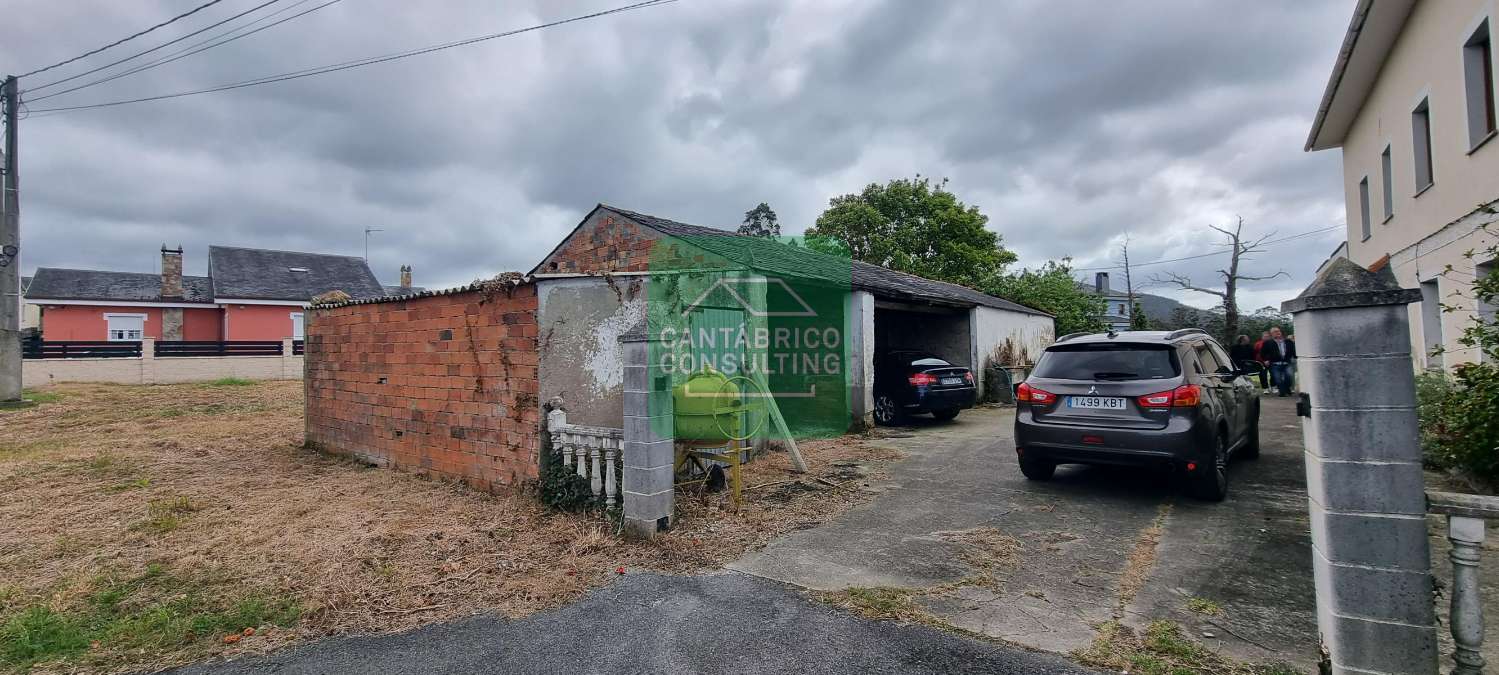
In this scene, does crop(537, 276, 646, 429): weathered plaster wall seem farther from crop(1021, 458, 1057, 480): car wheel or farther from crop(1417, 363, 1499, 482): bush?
crop(1417, 363, 1499, 482): bush

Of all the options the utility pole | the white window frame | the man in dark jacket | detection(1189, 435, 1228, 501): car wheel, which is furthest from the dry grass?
the white window frame

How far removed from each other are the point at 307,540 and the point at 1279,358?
675 inches

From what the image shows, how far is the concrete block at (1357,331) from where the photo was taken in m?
2.20

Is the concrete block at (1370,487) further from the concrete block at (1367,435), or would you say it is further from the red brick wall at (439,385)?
the red brick wall at (439,385)

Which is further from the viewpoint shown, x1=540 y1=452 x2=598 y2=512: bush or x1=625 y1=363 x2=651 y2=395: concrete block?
x1=540 y1=452 x2=598 y2=512: bush

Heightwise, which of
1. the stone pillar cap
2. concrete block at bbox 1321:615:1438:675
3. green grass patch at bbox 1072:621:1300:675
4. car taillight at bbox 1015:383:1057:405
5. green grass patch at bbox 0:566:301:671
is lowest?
green grass patch at bbox 1072:621:1300:675

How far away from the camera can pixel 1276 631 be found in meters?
3.01

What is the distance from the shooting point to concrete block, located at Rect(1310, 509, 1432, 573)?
7.07 ft

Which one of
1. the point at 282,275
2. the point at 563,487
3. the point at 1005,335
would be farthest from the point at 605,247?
the point at 282,275

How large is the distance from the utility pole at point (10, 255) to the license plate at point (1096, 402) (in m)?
20.1

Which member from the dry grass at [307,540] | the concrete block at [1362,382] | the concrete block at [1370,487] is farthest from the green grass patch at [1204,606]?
the dry grass at [307,540]

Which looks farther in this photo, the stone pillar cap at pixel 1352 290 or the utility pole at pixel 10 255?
the utility pole at pixel 10 255

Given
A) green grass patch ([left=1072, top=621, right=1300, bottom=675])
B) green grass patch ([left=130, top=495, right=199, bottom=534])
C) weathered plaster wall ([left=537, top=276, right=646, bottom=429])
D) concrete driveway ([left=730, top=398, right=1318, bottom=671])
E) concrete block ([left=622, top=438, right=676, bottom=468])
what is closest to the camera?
green grass patch ([left=1072, top=621, right=1300, bottom=675])

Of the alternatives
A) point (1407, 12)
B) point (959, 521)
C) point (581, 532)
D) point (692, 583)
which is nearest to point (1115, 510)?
point (959, 521)
